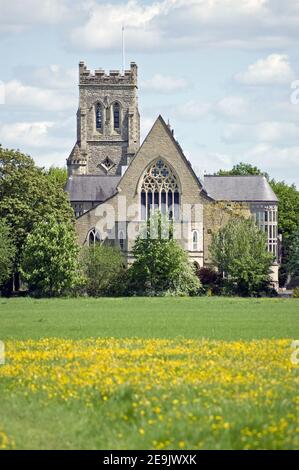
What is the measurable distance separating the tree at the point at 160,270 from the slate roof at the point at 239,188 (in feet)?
62.3

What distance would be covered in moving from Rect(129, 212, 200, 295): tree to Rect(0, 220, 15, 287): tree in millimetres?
8189

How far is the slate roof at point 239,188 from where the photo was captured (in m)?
104

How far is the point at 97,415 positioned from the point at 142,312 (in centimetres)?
3222

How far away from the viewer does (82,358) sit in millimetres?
29203

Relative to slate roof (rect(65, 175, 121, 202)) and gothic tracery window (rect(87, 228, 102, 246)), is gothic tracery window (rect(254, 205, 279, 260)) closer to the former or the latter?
slate roof (rect(65, 175, 121, 202))

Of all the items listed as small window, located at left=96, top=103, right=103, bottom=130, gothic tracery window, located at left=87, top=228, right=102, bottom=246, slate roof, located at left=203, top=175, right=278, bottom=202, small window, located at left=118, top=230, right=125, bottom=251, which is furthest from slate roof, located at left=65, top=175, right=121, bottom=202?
small window, located at left=96, top=103, right=103, bottom=130

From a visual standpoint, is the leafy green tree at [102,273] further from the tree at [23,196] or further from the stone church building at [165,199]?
the stone church building at [165,199]

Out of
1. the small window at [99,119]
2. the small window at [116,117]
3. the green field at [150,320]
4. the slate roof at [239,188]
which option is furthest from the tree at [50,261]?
the small window at [116,117]

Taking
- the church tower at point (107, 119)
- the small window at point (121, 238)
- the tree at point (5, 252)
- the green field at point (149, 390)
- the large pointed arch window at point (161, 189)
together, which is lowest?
the green field at point (149, 390)

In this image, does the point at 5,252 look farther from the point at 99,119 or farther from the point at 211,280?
the point at 99,119

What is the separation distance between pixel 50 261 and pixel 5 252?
2.82m

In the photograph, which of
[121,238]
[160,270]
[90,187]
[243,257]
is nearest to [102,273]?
[160,270]

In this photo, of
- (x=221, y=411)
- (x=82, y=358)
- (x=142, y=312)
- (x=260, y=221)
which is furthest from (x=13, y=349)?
(x=260, y=221)

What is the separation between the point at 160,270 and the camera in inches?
3300
